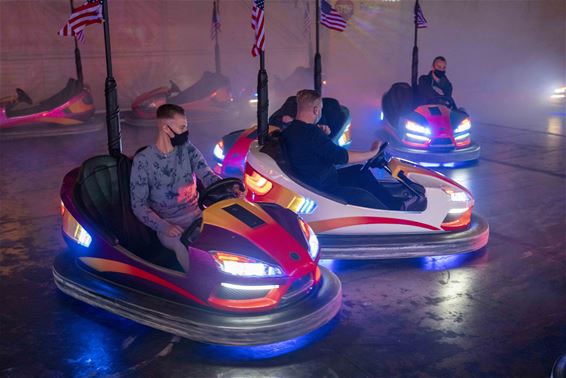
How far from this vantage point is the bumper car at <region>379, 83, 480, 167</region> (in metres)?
6.45

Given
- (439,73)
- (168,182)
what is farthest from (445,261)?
(439,73)

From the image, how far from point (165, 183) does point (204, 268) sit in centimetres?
55

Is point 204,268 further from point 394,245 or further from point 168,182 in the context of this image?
point 394,245

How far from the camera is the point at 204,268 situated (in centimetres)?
272

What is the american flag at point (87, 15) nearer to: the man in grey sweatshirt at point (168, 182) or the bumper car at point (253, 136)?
the man in grey sweatshirt at point (168, 182)

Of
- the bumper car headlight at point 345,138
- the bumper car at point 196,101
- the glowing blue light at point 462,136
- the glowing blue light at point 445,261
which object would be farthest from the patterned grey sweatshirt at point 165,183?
the bumper car at point 196,101

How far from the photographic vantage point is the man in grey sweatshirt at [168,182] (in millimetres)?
2941

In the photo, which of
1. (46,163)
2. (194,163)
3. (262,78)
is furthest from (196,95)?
(194,163)

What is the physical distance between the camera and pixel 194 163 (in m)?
3.20

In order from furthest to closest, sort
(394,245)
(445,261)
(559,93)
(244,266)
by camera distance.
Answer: (559,93) < (445,261) < (394,245) < (244,266)

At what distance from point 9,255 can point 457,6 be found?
13033 millimetres

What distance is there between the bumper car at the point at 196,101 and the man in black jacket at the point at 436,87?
365cm

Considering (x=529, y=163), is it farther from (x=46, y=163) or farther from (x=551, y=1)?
(x=551, y=1)

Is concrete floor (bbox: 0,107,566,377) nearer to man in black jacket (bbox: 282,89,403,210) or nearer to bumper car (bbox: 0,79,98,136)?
man in black jacket (bbox: 282,89,403,210)
